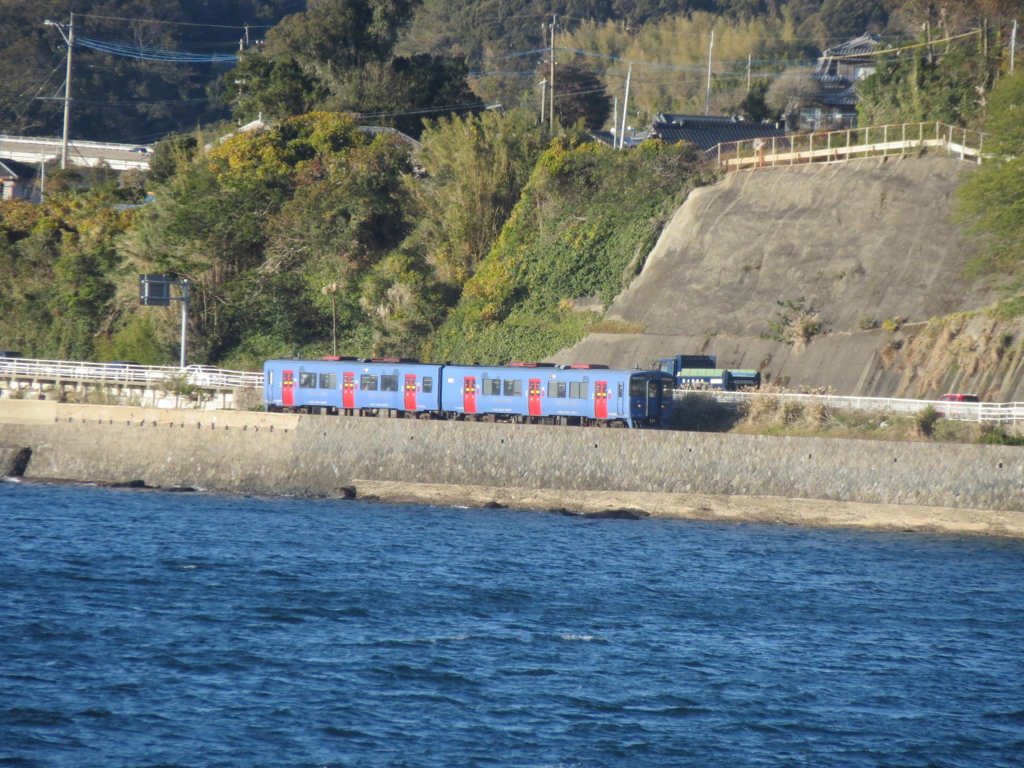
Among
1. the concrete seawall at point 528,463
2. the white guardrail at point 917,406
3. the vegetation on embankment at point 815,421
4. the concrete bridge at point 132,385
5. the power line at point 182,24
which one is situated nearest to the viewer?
the concrete seawall at point 528,463

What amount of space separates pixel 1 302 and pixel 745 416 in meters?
40.6

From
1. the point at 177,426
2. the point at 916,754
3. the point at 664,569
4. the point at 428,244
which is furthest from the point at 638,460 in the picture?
the point at 428,244

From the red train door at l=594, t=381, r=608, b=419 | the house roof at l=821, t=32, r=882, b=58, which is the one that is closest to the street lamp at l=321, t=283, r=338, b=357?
the red train door at l=594, t=381, r=608, b=419

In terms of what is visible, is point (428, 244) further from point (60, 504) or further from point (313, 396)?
point (60, 504)

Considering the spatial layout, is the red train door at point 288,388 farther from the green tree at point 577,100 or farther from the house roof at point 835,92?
the house roof at point 835,92

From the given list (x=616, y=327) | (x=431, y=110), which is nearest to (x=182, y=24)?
(x=431, y=110)

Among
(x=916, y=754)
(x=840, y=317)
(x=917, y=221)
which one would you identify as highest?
(x=917, y=221)

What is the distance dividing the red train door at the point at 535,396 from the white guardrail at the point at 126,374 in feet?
35.6

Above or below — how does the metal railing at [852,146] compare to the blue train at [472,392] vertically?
above

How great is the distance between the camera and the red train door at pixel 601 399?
1537 inches

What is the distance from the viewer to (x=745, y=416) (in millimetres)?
38406

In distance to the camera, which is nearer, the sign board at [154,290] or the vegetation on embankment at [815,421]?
the vegetation on embankment at [815,421]

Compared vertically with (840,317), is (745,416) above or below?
below

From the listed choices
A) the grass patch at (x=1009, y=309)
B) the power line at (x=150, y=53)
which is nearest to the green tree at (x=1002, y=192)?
the grass patch at (x=1009, y=309)
